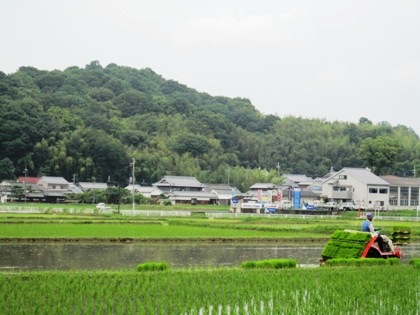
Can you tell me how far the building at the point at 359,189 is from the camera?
61.2 m

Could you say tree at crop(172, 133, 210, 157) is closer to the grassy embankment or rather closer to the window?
the window

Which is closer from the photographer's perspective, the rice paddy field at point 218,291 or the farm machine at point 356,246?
the rice paddy field at point 218,291

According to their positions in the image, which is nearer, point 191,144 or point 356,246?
point 356,246

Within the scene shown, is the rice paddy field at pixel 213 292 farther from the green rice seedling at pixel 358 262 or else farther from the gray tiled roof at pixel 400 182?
the gray tiled roof at pixel 400 182

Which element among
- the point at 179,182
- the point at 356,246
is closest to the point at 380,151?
the point at 179,182

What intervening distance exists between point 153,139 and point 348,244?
71.6m

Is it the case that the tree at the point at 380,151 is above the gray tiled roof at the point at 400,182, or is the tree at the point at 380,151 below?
above

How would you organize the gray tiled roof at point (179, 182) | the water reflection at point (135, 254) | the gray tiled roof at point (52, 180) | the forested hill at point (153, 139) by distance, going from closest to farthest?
1. the water reflection at point (135, 254)
2. the gray tiled roof at point (52, 180)
3. the gray tiled roof at point (179, 182)
4. the forested hill at point (153, 139)

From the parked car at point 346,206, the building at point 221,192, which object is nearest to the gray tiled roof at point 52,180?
the building at point 221,192

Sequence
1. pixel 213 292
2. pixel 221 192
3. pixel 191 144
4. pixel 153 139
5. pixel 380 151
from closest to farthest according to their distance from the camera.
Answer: pixel 213 292 → pixel 380 151 → pixel 221 192 → pixel 191 144 → pixel 153 139

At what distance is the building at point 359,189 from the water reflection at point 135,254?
122 ft

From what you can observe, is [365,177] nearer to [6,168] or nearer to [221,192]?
[221,192]

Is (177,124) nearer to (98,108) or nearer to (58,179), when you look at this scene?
(98,108)

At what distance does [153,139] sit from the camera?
8662 cm
